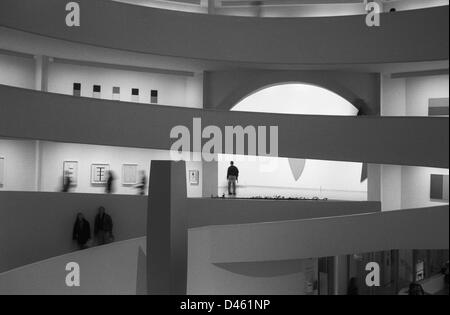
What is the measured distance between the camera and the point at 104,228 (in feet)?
59.1

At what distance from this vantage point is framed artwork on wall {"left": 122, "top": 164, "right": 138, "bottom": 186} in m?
20.5

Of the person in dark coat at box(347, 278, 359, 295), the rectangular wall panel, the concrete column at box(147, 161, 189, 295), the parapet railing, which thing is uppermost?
the parapet railing

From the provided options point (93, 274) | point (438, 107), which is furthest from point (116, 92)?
point (438, 107)

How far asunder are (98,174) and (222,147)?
20.5 feet

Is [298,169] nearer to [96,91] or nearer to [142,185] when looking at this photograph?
[142,185]

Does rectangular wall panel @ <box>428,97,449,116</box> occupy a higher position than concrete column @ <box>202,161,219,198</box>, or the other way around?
rectangular wall panel @ <box>428,97,449,116</box>

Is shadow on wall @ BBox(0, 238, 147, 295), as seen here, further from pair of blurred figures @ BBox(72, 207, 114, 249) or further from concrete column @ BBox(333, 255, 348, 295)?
pair of blurred figures @ BBox(72, 207, 114, 249)

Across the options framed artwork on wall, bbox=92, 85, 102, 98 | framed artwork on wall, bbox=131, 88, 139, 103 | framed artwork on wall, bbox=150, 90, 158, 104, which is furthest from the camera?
framed artwork on wall, bbox=150, 90, 158, 104

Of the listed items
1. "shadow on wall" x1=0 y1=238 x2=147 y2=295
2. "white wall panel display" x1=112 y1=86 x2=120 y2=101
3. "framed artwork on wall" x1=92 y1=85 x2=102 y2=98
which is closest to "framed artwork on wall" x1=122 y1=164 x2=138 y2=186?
"white wall panel display" x1=112 y1=86 x2=120 y2=101

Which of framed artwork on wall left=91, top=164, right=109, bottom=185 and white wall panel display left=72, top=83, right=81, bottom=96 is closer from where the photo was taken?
framed artwork on wall left=91, top=164, right=109, bottom=185

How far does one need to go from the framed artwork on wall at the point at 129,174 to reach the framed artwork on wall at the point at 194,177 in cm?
216

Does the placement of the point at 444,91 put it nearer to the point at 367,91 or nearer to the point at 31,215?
the point at 367,91

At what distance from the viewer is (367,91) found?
65.6 ft

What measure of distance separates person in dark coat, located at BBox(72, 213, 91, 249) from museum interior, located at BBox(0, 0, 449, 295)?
7.6 inches
